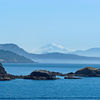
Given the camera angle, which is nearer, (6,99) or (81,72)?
(6,99)

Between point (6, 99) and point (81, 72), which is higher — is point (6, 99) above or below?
below

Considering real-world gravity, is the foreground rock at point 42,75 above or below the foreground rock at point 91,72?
below

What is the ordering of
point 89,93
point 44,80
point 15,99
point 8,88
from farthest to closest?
point 44,80 < point 8,88 < point 89,93 < point 15,99

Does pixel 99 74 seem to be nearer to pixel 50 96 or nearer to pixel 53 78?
pixel 53 78

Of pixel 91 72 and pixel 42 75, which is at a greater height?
pixel 91 72

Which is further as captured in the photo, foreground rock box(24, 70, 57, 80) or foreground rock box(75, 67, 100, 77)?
foreground rock box(75, 67, 100, 77)

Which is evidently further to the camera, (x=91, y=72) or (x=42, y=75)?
(x=91, y=72)

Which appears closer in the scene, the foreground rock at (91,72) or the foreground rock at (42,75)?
the foreground rock at (42,75)

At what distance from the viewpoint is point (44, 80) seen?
511 ft

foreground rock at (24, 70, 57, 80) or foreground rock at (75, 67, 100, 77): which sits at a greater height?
foreground rock at (75, 67, 100, 77)

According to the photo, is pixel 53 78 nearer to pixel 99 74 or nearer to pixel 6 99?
pixel 99 74

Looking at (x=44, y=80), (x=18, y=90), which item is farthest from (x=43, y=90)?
(x=44, y=80)

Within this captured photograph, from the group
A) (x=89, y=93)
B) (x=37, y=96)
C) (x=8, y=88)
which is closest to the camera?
(x=37, y=96)

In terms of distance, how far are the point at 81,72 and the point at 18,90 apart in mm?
74110
